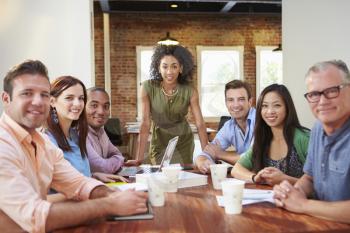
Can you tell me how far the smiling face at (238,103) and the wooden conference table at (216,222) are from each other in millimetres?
1325

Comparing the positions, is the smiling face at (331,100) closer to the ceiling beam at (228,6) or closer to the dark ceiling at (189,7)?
the ceiling beam at (228,6)

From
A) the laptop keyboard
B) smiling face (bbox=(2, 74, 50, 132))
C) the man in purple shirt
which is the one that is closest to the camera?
smiling face (bbox=(2, 74, 50, 132))

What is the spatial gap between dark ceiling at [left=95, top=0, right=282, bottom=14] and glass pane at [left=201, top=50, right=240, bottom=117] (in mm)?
851

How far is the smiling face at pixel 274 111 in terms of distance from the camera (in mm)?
2068

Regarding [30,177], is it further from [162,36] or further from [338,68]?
[162,36]

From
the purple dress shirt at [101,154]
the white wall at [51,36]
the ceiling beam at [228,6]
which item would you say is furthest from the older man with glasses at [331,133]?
the ceiling beam at [228,6]

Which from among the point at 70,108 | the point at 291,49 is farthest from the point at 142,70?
the point at 70,108

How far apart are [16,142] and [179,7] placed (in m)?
7.04

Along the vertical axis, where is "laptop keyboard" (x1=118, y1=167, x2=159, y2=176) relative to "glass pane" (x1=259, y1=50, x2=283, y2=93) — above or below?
below

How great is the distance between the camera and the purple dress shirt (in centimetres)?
227

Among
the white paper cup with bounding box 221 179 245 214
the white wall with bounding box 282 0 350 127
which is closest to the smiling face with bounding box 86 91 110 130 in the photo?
the white paper cup with bounding box 221 179 245 214

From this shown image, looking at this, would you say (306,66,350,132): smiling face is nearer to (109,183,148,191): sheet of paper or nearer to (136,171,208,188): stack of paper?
(136,171,208,188): stack of paper

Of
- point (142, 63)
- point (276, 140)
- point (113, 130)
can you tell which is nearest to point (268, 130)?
point (276, 140)

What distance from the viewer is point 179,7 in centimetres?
799
